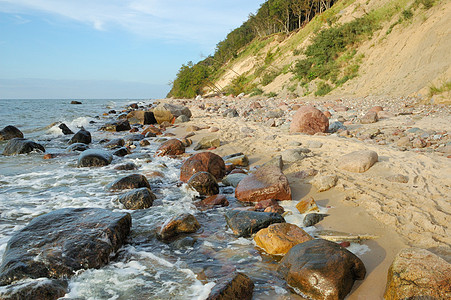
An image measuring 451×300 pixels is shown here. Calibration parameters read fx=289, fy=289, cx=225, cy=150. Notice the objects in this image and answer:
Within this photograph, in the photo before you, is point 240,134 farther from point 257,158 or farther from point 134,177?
point 134,177

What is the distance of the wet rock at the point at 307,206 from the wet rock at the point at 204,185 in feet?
5.03

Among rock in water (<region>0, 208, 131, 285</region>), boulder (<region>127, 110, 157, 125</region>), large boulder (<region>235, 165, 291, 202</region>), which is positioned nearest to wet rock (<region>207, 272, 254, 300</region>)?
rock in water (<region>0, 208, 131, 285</region>)

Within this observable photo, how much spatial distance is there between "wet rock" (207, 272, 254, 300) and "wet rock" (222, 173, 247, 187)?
2766mm

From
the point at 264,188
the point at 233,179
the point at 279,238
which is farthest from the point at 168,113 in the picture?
the point at 279,238

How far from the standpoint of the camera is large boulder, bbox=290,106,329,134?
8.38 m

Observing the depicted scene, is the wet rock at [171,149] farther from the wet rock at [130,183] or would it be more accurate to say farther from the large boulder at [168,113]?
the large boulder at [168,113]

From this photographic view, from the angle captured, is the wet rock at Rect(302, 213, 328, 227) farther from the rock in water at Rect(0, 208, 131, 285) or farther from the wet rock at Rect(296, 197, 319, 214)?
the rock in water at Rect(0, 208, 131, 285)

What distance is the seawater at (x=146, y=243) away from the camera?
8.79ft

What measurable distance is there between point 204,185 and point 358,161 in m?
2.82

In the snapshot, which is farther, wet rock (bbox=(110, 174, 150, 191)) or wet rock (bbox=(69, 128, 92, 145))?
wet rock (bbox=(69, 128, 92, 145))

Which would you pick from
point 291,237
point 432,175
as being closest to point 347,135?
point 432,175

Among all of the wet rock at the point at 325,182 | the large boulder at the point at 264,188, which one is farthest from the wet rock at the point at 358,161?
the large boulder at the point at 264,188

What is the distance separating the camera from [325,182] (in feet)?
15.4

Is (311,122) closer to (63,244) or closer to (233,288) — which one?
(233,288)
